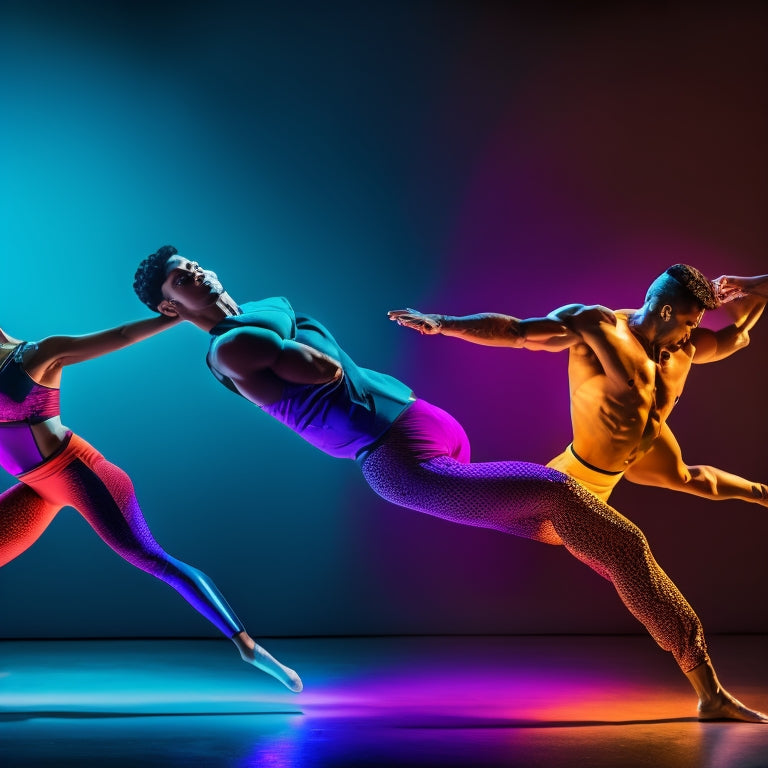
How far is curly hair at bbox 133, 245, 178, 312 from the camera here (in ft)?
12.7

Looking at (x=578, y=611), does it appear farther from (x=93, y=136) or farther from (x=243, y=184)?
(x=93, y=136)

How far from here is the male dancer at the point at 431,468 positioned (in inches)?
137

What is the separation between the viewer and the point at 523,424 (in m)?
5.56

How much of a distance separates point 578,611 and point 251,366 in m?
2.97

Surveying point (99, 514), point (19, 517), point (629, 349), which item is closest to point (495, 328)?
point (629, 349)

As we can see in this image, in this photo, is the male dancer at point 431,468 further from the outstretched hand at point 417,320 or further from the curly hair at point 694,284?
the curly hair at point 694,284

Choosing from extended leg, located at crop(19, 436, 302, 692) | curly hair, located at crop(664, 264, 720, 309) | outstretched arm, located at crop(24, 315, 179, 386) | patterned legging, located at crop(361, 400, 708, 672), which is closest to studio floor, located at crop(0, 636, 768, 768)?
extended leg, located at crop(19, 436, 302, 692)

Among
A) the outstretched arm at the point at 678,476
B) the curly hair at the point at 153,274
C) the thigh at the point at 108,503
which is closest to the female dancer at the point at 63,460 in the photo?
the thigh at the point at 108,503

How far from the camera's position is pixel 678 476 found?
4.55m

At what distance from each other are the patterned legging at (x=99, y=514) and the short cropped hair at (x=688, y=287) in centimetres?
227

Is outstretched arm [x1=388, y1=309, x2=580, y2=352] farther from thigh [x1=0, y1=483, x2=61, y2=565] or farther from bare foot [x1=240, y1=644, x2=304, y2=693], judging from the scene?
thigh [x1=0, y1=483, x2=61, y2=565]

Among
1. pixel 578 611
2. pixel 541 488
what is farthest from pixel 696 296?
pixel 578 611

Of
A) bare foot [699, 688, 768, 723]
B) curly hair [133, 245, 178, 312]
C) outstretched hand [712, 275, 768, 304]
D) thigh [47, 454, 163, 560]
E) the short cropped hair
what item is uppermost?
outstretched hand [712, 275, 768, 304]

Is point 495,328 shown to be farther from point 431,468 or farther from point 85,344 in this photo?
point 85,344
